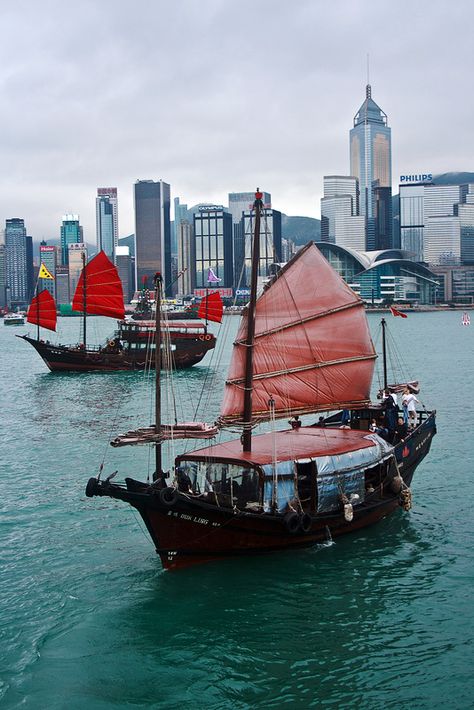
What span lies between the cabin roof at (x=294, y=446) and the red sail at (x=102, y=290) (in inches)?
1808

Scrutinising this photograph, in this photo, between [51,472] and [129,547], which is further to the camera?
[51,472]

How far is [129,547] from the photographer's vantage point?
68.6 feet

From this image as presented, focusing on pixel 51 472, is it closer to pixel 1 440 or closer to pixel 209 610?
pixel 1 440

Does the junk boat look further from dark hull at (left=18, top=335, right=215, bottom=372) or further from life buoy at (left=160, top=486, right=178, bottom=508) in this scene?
life buoy at (left=160, top=486, right=178, bottom=508)

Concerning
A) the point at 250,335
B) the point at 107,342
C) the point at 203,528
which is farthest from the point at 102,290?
the point at 203,528

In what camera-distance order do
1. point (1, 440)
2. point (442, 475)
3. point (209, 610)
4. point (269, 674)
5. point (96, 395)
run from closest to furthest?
point (269, 674)
point (209, 610)
point (442, 475)
point (1, 440)
point (96, 395)

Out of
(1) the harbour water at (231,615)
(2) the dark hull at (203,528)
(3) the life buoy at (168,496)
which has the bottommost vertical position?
(1) the harbour water at (231,615)

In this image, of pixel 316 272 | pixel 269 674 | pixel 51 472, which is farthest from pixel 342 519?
pixel 51 472

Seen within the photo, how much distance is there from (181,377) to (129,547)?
143 ft

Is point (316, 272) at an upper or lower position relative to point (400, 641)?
upper

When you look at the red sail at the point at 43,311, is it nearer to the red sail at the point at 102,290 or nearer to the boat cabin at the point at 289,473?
the red sail at the point at 102,290

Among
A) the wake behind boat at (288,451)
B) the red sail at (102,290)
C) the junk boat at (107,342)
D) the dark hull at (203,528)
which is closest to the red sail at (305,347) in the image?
the wake behind boat at (288,451)

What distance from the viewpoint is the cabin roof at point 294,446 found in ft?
64.6

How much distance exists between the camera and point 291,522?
1894 cm
